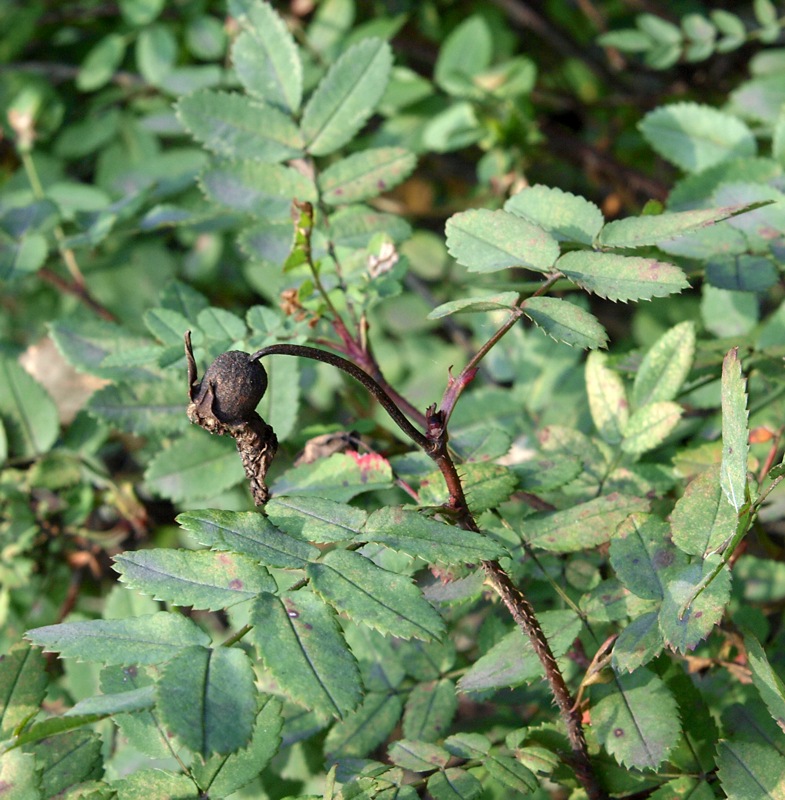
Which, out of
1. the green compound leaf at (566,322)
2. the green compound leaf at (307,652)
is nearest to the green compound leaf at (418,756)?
the green compound leaf at (307,652)

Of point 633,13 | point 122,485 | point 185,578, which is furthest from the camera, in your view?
point 633,13

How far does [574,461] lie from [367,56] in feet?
2.69

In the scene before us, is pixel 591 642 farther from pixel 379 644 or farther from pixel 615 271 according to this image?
Result: pixel 615 271

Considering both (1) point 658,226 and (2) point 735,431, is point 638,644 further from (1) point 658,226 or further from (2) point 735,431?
(1) point 658,226

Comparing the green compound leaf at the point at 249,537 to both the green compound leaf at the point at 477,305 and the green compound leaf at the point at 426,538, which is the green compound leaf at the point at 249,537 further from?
the green compound leaf at the point at 477,305

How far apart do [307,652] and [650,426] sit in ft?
2.23

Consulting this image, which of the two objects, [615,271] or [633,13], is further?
[633,13]

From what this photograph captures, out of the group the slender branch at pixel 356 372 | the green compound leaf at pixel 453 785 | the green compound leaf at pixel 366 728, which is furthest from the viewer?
the green compound leaf at pixel 366 728

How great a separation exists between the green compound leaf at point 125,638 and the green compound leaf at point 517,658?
1.15 feet

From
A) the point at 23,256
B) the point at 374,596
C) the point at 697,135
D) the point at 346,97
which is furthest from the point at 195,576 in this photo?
the point at 697,135

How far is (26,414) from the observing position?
1738 mm

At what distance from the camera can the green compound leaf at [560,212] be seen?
115 cm

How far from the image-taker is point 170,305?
1.57 m

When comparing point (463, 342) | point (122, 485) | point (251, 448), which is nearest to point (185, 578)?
point (251, 448)
